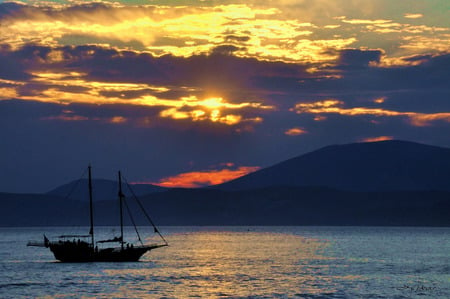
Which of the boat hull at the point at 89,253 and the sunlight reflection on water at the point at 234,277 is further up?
the boat hull at the point at 89,253

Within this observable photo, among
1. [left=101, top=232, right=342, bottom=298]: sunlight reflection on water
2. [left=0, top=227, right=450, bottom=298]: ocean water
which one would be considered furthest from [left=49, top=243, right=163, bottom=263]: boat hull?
[left=101, top=232, right=342, bottom=298]: sunlight reflection on water

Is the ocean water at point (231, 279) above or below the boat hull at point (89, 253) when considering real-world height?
below

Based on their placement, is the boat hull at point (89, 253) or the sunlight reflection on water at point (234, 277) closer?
the sunlight reflection on water at point (234, 277)

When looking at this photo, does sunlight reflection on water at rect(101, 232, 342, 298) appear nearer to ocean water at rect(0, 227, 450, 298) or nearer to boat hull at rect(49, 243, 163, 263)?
ocean water at rect(0, 227, 450, 298)

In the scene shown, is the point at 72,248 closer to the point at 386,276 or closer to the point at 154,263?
the point at 154,263

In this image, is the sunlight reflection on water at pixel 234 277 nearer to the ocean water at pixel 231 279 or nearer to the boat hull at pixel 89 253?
the ocean water at pixel 231 279

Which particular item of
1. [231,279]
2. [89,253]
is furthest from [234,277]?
[89,253]

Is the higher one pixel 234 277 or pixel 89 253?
pixel 89 253

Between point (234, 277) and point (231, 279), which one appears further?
point (234, 277)

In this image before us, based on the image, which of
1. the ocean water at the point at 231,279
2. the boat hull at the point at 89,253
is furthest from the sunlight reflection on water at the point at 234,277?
the boat hull at the point at 89,253

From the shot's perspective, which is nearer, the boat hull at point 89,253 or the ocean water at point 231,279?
the ocean water at point 231,279

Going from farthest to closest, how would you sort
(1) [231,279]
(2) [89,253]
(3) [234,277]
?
1. (2) [89,253]
2. (3) [234,277]
3. (1) [231,279]

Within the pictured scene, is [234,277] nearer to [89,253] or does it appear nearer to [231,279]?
[231,279]

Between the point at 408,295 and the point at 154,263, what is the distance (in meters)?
67.8
